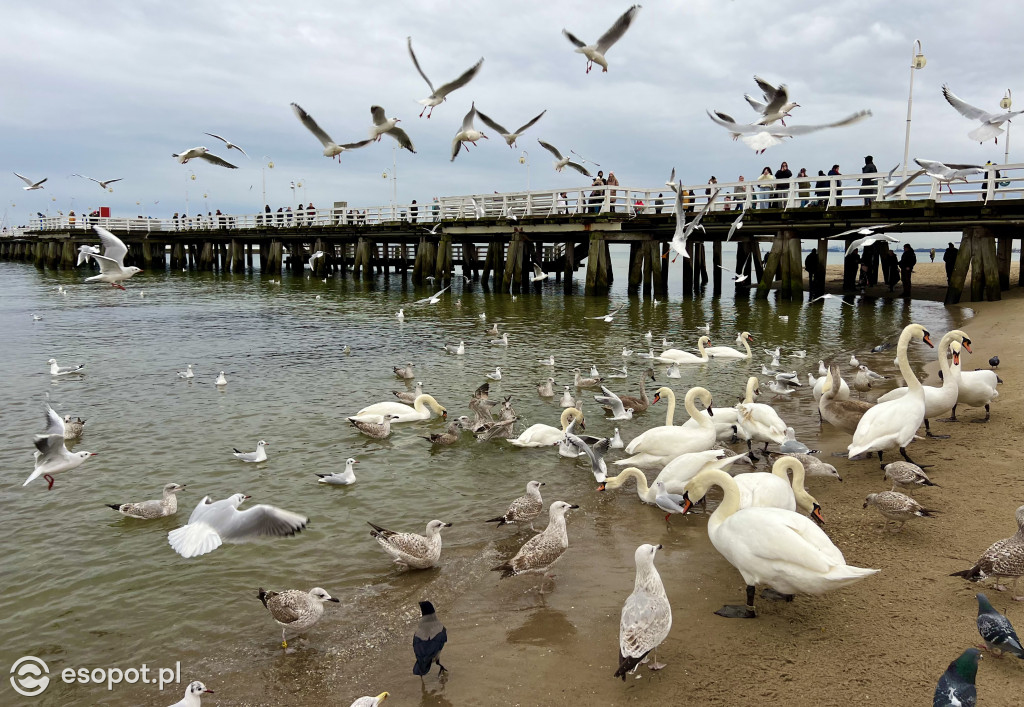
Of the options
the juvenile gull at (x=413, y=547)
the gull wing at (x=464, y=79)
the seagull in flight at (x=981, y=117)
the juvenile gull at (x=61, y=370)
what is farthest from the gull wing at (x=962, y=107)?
the juvenile gull at (x=61, y=370)

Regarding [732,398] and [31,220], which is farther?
[31,220]

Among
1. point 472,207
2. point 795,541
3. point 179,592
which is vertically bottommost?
point 179,592

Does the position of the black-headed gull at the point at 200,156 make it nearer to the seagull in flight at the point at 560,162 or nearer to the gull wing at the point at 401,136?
the gull wing at the point at 401,136

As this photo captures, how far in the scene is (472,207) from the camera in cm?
3816

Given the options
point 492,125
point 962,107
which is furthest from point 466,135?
point 962,107

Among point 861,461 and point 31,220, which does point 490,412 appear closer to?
point 861,461

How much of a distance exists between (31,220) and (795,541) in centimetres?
8287

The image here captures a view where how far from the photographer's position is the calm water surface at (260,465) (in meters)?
5.20

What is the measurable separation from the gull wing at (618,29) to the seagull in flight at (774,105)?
305 cm

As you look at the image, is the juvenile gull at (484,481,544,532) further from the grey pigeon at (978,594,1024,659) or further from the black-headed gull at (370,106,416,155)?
the black-headed gull at (370,106,416,155)

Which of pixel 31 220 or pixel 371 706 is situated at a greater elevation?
pixel 31 220

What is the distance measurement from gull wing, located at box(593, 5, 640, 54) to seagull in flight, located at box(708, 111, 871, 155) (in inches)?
88.5

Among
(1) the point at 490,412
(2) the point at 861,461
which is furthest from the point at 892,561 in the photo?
(1) the point at 490,412

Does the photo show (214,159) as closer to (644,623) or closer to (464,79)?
(464,79)
